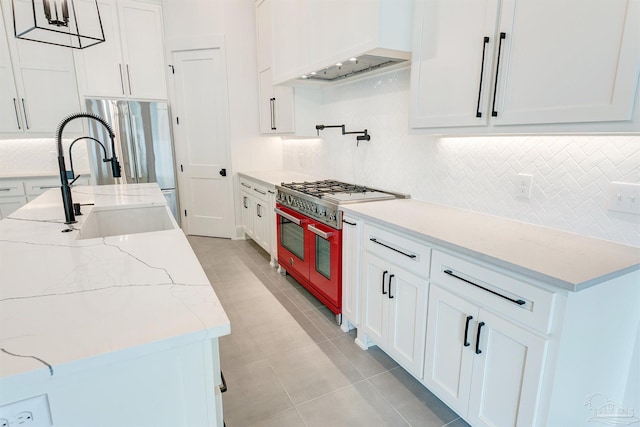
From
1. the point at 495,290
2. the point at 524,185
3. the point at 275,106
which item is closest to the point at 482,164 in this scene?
the point at 524,185

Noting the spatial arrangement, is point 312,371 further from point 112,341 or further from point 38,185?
point 38,185

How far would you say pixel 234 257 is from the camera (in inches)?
161

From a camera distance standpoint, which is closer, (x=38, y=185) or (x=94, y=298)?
(x=94, y=298)

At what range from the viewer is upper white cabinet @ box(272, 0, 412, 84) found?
77.7 inches

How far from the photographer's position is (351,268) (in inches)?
90.7

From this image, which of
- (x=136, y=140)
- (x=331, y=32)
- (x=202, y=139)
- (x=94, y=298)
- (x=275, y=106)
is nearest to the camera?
(x=94, y=298)

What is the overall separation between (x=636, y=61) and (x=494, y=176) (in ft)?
2.76

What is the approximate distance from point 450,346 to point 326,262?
1.17 metres

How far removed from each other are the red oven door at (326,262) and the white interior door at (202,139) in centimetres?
232

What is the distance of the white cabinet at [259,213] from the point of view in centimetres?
360

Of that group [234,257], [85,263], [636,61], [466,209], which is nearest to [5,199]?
[234,257]

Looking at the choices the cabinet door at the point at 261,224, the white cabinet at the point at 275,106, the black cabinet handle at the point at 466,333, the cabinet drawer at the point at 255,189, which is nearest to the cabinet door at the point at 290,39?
the white cabinet at the point at 275,106

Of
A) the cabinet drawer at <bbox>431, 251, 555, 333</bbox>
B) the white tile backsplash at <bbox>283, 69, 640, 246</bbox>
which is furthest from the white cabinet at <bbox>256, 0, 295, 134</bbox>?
the cabinet drawer at <bbox>431, 251, 555, 333</bbox>

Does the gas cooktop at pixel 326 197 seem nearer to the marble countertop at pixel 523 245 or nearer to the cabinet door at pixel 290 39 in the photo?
the marble countertop at pixel 523 245
